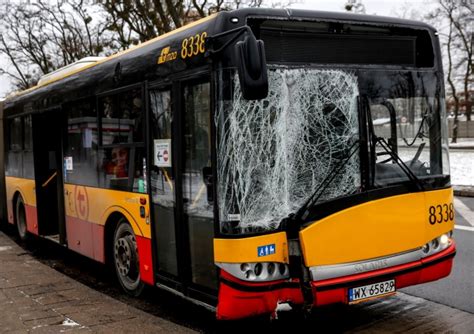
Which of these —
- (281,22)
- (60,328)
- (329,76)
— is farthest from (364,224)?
(60,328)

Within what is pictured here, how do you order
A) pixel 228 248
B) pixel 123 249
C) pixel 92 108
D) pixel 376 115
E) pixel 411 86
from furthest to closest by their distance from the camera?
pixel 92 108, pixel 123 249, pixel 411 86, pixel 376 115, pixel 228 248

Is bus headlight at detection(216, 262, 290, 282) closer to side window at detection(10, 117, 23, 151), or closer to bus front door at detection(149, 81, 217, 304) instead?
bus front door at detection(149, 81, 217, 304)

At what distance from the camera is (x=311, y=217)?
491 cm

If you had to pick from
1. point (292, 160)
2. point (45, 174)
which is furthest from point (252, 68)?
point (45, 174)

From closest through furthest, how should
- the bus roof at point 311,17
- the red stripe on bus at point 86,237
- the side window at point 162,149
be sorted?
the bus roof at point 311,17 → the side window at point 162,149 → the red stripe on bus at point 86,237

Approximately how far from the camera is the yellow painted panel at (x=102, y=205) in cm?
648

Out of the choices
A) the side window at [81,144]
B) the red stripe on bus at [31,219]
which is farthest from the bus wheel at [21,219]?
the side window at [81,144]

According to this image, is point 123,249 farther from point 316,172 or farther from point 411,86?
point 411,86

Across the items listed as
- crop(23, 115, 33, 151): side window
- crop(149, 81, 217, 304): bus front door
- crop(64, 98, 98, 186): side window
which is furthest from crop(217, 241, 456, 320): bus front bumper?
crop(23, 115, 33, 151): side window

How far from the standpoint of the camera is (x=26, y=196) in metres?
10.8

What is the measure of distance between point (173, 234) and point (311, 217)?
5.18 feet

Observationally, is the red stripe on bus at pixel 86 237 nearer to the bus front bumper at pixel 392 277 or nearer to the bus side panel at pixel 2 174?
the bus front bumper at pixel 392 277

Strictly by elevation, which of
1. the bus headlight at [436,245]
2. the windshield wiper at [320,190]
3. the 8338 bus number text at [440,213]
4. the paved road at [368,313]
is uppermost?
the windshield wiper at [320,190]

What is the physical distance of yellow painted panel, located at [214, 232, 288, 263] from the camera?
15.6 feet
